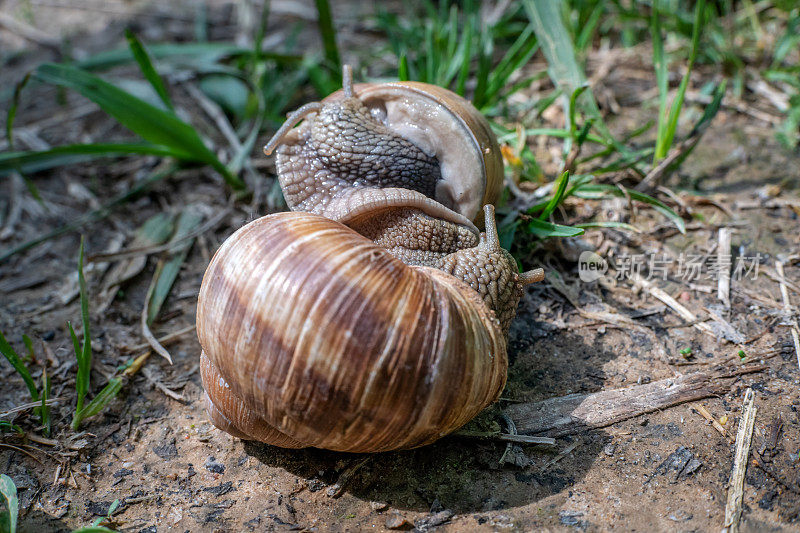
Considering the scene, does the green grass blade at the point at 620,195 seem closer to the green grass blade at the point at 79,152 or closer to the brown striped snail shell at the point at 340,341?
the brown striped snail shell at the point at 340,341

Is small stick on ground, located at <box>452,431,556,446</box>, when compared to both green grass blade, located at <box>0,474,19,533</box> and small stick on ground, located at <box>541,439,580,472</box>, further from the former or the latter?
green grass blade, located at <box>0,474,19,533</box>

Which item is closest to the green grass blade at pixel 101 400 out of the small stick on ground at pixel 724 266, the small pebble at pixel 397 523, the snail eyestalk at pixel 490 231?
the small pebble at pixel 397 523

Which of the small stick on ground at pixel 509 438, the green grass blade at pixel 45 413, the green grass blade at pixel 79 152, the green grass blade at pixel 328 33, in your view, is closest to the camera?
the small stick on ground at pixel 509 438

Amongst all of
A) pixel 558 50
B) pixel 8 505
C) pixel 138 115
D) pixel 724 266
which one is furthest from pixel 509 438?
pixel 138 115

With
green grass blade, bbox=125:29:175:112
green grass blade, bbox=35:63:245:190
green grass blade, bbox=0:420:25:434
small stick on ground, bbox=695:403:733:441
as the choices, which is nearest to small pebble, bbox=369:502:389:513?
small stick on ground, bbox=695:403:733:441

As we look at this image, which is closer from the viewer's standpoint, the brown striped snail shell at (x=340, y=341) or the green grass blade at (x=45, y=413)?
the brown striped snail shell at (x=340, y=341)

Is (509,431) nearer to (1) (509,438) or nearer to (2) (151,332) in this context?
(1) (509,438)

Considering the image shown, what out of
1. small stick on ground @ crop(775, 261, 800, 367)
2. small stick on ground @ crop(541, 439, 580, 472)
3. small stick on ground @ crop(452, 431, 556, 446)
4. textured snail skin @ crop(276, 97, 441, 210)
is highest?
textured snail skin @ crop(276, 97, 441, 210)
